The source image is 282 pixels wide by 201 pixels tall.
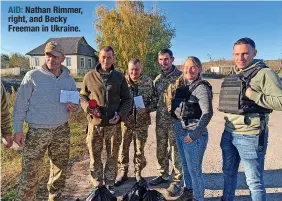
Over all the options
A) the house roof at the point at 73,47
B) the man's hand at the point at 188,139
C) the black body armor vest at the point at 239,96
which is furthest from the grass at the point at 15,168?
the house roof at the point at 73,47

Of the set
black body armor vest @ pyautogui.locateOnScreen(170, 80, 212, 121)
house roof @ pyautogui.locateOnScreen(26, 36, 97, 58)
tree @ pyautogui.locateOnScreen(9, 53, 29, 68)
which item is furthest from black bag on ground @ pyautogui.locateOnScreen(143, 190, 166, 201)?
tree @ pyautogui.locateOnScreen(9, 53, 29, 68)

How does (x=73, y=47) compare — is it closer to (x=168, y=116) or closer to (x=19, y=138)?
(x=168, y=116)

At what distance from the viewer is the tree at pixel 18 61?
47.4 metres

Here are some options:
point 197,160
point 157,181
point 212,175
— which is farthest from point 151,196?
point 212,175

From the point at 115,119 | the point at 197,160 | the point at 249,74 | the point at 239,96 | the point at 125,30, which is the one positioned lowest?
the point at 197,160

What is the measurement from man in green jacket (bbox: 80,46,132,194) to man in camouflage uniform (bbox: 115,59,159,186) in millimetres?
329

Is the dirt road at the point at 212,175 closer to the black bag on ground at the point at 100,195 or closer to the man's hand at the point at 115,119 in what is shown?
the black bag on ground at the point at 100,195

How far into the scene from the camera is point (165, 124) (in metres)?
3.99

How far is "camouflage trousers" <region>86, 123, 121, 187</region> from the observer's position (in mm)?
3670

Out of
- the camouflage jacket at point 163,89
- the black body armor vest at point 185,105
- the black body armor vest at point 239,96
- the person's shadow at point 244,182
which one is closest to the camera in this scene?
the black body armor vest at point 239,96

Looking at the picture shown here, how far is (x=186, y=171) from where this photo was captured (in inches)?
139

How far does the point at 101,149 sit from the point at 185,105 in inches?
58.8

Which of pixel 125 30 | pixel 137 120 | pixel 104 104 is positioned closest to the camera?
pixel 104 104

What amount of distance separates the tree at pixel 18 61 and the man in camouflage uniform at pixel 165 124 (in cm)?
4819
